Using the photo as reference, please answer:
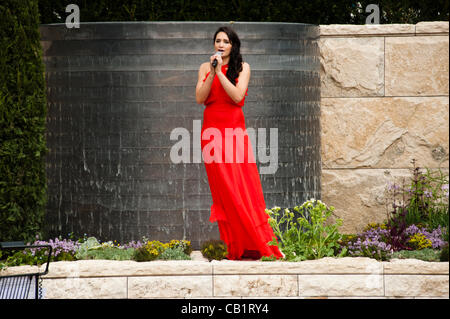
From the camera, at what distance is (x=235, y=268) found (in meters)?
6.05

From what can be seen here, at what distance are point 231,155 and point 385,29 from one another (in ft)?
8.29

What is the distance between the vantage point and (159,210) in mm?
7035

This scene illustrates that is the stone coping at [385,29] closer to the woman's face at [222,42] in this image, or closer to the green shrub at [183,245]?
the woman's face at [222,42]

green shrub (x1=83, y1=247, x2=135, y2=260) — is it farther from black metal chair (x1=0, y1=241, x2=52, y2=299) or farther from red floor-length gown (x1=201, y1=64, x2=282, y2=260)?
red floor-length gown (x1=201, y1=64, x2=282, y2=260)

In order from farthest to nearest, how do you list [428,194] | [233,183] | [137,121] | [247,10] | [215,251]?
1. [247,10]
2. [428,194]
3. [137,121]
4. [215,251]
5. [233,183]

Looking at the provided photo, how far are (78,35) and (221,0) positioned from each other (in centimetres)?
177

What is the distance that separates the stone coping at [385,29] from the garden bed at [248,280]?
8.78 feet

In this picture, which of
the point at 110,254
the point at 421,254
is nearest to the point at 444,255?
the point at 421,254

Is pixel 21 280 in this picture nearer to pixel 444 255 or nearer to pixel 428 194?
pixel 444 255

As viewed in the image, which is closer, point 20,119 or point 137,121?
point 20,119

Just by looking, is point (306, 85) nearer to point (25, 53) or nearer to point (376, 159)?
point (376, 159)

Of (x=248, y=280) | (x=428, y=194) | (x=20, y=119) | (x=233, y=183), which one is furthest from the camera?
(x=428, y=194)

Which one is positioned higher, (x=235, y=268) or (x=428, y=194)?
(x=428, y=194)
